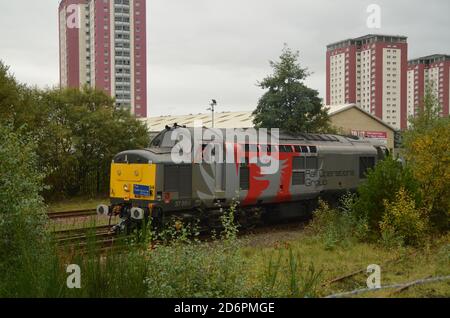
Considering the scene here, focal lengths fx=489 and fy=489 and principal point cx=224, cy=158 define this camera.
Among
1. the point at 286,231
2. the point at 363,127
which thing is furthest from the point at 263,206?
the point at 363,127

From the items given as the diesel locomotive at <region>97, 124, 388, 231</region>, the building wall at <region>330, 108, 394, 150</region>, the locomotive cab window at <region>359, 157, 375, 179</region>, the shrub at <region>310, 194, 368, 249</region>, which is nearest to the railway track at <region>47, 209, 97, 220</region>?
the diesel locomotive at <region>97, 124, 388, 231</region>

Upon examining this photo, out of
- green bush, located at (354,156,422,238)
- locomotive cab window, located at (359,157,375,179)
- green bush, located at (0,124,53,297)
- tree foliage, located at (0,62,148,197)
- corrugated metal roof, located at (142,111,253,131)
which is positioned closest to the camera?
green bush, located at (0,124,53,297)

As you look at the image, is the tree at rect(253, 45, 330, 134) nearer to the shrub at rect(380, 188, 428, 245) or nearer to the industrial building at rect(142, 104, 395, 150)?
the shrub at rect(380, 188, 428, 245)

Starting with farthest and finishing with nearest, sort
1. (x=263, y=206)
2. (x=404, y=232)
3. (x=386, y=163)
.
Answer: (x=263, y=206), (x=386, y=163), (x=404, y=232)

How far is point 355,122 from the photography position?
5347 cm

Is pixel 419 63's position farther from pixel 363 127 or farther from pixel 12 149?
pixel 12 149

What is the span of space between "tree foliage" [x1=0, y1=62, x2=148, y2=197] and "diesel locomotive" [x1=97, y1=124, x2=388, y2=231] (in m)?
12.9

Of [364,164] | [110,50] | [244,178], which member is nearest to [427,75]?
[110,50]

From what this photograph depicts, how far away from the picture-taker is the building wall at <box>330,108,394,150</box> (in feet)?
169

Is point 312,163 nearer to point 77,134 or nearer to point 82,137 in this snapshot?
point 82,137

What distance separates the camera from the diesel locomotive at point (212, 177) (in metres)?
13.9

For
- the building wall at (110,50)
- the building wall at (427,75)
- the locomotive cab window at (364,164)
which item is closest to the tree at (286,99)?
the locomotive cab window at (364,164)

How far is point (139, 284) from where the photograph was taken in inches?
283
